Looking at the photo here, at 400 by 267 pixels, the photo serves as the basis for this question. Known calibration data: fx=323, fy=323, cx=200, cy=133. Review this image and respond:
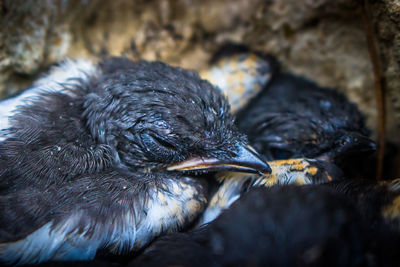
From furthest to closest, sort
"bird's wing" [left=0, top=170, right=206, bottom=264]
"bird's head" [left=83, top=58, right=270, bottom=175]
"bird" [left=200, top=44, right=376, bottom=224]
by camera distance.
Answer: "bird" [left=200, top=44, right=376, bottom=224]
"bird's head" [left=83, top=58, right=270, bottom=175]
"bird's wing" [left=0, top=170, right=206, bottom=264]

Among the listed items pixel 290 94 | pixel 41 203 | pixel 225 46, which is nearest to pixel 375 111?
pixel 290 94

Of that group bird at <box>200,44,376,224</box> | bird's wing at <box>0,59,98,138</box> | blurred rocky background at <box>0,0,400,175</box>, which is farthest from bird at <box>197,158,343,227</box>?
bird's wing at <box>0,59,98,138</box>

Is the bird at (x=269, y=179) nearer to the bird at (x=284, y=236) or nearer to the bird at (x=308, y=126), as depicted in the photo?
the bird at (x=308, y=126)

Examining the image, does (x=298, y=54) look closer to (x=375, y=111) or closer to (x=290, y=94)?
(x=290, y=94)

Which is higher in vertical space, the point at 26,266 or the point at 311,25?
the point at 311,25

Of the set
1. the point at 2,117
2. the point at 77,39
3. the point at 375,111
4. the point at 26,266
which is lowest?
the point at 26,266

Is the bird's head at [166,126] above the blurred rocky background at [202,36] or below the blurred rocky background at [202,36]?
below

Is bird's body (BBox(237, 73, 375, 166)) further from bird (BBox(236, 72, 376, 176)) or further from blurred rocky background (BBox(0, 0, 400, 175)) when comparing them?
blurred rocky background (BBox(0, 0, 400, 175))

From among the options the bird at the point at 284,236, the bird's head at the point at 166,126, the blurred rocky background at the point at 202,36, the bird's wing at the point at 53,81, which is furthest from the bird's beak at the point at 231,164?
the blurred rocky background at the point at 202,36
